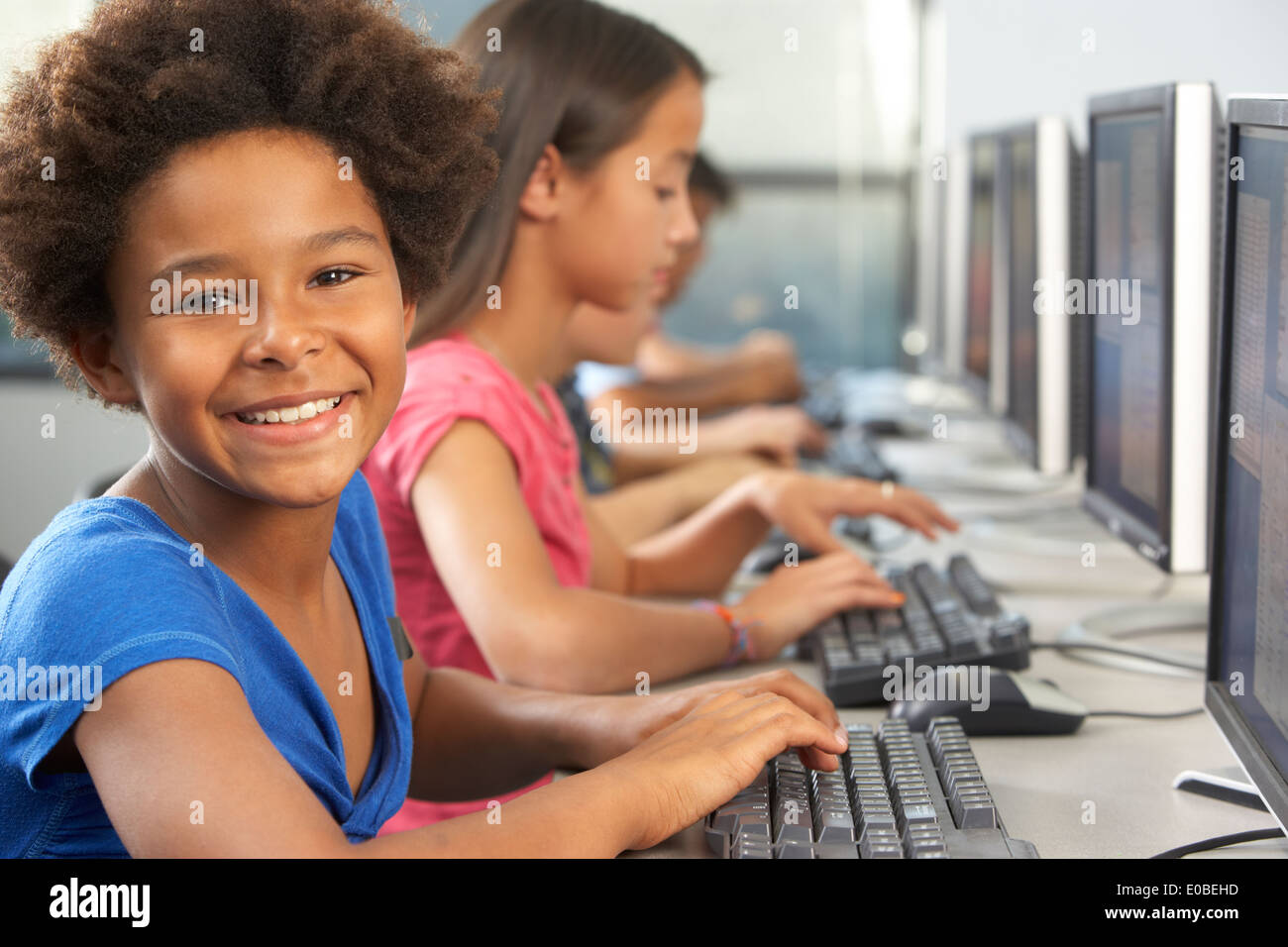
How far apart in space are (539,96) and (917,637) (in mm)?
627

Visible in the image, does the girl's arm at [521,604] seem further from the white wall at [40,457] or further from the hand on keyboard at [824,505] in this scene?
the white wall at [40,457]

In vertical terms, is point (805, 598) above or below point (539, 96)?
below

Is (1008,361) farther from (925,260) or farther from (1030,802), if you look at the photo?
(925,260)

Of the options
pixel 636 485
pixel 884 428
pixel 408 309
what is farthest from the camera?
pixel 884 428

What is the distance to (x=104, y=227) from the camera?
0.77 metres

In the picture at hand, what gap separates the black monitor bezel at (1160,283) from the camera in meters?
1.14

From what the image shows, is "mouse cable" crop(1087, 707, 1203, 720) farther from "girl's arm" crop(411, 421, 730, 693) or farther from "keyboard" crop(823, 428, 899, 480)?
"keyboard" crop(823, 428, 899, 480)

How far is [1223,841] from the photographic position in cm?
82

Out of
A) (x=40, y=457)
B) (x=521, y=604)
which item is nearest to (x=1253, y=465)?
(x=521, y=604)

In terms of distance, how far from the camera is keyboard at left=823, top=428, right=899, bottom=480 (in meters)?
2.12

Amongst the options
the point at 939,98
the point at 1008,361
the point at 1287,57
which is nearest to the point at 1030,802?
the point at 1287,57

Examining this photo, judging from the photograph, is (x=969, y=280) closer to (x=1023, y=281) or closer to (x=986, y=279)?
(x=986, y=279)

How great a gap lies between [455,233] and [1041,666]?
0.64 metres

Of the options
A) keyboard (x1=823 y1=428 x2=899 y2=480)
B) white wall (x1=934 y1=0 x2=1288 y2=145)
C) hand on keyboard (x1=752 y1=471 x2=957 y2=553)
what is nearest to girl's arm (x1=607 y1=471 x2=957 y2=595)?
hand on keyboard (x1=752 y1=471 x2=957 y2=553)
